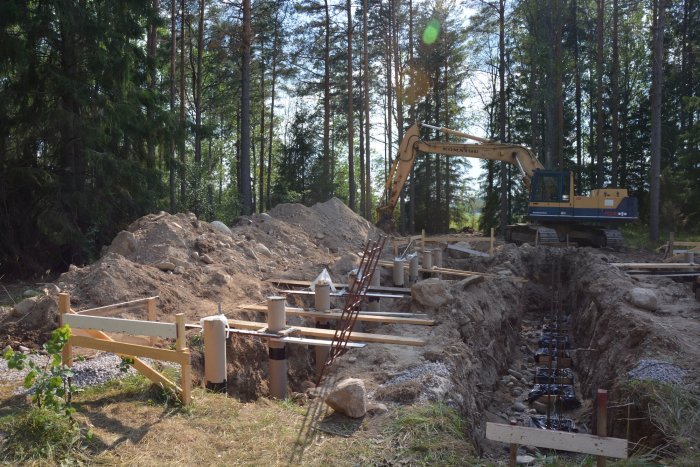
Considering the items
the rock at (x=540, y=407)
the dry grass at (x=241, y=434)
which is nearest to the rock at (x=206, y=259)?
the dry grass at (x=241, y=434)

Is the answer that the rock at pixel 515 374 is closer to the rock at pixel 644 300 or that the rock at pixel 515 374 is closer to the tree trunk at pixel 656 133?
the rock at pixel 644 300

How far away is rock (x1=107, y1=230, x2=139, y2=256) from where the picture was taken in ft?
35.7

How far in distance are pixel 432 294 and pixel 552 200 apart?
36.0ft

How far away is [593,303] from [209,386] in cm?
766

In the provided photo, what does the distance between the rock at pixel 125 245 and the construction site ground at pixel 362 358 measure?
42mm

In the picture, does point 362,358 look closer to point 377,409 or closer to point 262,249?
point 377,409

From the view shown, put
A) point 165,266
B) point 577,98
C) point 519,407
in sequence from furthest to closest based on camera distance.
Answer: point 577,98
point 165,266
point 519,407

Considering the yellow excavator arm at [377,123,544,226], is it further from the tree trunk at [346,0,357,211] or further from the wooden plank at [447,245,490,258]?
the tree trunk at [346,0,357,211]

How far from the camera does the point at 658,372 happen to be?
5.95m

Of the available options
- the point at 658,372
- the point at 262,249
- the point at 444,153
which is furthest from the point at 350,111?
the point at 658,372

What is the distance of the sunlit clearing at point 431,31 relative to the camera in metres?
29.4

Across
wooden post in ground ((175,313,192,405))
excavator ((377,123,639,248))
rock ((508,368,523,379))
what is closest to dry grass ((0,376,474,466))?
wooden post in ground ((175,313,192,405))

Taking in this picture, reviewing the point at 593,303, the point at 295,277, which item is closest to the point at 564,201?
the point at 593,303

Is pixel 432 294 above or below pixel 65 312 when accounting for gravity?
below
